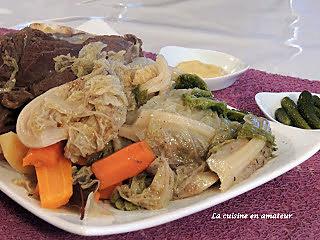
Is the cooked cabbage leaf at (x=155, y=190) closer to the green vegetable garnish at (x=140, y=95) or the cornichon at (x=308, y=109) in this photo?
the green vegetable garnish at (x=140, y=95)

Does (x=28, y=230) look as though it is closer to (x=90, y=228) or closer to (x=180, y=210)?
(x=90, y=228)

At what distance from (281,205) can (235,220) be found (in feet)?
0.43

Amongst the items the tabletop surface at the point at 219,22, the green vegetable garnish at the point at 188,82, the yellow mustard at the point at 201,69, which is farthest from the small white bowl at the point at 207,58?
the green vegetable garnish at the point at 188,82

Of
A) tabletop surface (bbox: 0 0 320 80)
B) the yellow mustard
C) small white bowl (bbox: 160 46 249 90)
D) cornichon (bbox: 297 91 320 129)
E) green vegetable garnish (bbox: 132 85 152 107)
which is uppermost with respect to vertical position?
green vegetable garnish (bbox: 132 85 152 107)

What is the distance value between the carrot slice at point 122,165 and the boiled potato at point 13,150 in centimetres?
16

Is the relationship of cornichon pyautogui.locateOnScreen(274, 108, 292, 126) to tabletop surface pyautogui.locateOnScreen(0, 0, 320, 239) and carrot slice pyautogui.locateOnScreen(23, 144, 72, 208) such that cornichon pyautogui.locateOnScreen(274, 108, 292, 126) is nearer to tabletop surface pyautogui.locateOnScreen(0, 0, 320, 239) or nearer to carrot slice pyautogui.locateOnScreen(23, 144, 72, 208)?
tabletop surface pyautogui.locateOnScreen(0, 0, 320, 239)

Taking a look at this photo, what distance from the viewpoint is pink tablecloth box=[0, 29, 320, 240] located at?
120 cm

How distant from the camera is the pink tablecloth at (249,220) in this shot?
1.20 m

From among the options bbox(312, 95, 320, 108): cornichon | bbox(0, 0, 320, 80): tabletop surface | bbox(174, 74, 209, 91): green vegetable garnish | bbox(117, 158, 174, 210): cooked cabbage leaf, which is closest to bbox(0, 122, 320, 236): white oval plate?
bbox(117, 158, 174, 210): cooked cabbage leaf

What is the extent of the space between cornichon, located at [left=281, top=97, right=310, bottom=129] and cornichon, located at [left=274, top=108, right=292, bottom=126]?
0.03ft

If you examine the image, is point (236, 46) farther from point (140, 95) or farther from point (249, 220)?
point (249, 220)

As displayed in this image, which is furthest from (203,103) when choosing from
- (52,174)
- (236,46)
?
(236,46)

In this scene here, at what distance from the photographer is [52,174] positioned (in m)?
1.21

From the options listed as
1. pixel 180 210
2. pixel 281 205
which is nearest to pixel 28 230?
pixel 180 210
